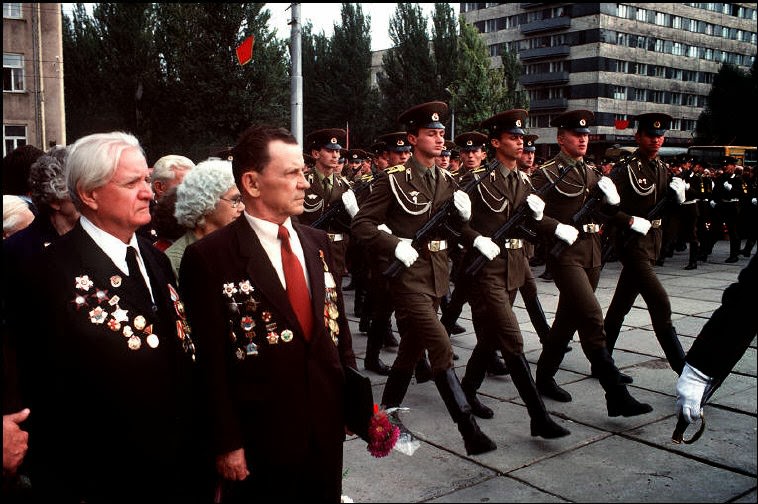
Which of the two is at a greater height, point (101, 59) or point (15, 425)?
point (101, 59)

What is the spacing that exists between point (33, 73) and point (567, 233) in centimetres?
2920

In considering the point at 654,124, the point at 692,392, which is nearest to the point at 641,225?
the point at 654,124

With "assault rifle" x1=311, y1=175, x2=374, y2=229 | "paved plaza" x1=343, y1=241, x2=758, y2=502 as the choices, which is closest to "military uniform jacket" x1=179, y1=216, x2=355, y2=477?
"paved plaza" x1=343, y1=241, x2=758, y2=502

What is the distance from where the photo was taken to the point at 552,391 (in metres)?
5.45

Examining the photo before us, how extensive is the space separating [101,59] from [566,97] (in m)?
43.4

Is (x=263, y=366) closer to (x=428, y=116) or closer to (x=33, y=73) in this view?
(x=428, y=116)

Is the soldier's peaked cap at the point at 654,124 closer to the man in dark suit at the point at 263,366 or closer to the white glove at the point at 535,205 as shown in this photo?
the white glove at the point at 535,205

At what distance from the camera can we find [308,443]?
98.8 inches

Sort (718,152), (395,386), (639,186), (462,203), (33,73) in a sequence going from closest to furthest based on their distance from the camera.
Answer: (395,386) < (462,203) < (639,186) < (33,73) < (718,152)

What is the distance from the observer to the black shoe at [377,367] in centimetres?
629

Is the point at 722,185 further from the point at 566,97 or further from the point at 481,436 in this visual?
the point at 566,97

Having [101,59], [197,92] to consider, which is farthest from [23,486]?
[101,59]

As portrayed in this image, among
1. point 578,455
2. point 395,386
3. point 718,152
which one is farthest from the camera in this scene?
point 718,152

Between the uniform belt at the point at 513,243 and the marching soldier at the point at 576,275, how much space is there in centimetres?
28
